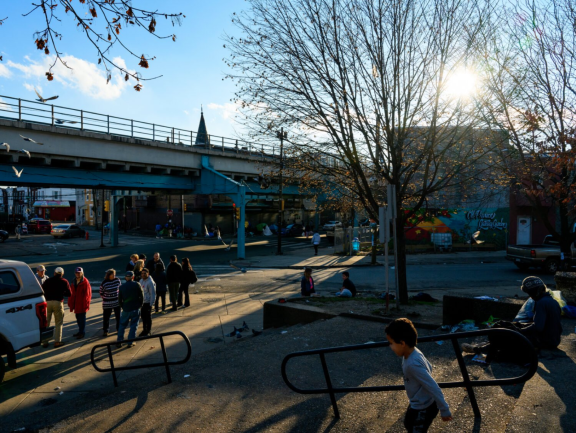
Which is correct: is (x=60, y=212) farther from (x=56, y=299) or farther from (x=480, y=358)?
(x=480, y=358)

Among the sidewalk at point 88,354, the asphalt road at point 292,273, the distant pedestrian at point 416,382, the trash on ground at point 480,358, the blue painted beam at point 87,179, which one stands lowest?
the sidewalk at point 88,354

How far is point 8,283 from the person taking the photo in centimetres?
735

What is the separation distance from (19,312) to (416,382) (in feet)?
21.8

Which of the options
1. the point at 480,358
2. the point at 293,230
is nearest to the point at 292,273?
the point at 480,358

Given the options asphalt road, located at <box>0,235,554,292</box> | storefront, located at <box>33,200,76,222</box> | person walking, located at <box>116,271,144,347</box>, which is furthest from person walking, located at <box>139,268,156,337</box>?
storefront, located at <box>33,200,76,222</box>

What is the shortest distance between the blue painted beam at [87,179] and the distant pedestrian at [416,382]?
922 inches

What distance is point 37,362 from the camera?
828 centimetres

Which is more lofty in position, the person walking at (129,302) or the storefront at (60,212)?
the storefront at (60,212)

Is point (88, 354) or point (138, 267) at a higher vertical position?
point (138, 267)

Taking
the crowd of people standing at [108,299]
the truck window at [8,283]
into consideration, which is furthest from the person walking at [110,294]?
the truck window at [8,283]

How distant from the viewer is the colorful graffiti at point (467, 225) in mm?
32969

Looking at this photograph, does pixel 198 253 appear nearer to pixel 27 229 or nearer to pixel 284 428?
pixel 284 428

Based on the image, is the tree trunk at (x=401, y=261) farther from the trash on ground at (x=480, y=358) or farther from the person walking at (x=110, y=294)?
the person walking at (x=110, y=294)

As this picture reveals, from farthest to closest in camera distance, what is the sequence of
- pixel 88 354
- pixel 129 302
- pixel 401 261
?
pixel 401 261 → pixel 129 302 → pixel 88 354
